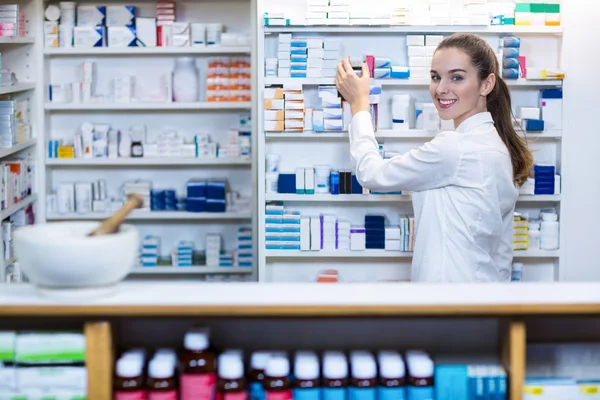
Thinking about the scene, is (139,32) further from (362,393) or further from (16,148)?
(362,393)

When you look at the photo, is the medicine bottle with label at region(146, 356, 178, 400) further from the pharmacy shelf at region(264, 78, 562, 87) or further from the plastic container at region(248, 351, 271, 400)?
the pharmacy shelf at region(264, 78, 562, 87)

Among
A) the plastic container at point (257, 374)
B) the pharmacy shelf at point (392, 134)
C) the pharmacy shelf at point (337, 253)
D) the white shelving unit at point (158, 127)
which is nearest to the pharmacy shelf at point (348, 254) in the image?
the pharmacy shelf at point (337, 253)

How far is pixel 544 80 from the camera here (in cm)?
456

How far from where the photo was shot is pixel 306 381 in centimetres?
194

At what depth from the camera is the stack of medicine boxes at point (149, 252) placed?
19.0ft

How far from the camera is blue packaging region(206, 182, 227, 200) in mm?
5676

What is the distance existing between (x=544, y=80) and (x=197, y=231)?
262 centimetres

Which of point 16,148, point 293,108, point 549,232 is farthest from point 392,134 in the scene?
point 16,148

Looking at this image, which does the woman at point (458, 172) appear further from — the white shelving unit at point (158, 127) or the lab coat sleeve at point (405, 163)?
the white shelving unit at point (158, 127)

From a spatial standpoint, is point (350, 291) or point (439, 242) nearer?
point (350, 291)

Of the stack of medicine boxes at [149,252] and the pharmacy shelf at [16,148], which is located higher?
the pharmacy shelf at [16,148]

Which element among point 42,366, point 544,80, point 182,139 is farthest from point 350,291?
point 182,139

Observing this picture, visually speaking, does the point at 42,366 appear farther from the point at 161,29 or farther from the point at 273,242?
the point at 161,29

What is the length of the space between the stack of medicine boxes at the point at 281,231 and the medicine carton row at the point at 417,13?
1014 millimetres
